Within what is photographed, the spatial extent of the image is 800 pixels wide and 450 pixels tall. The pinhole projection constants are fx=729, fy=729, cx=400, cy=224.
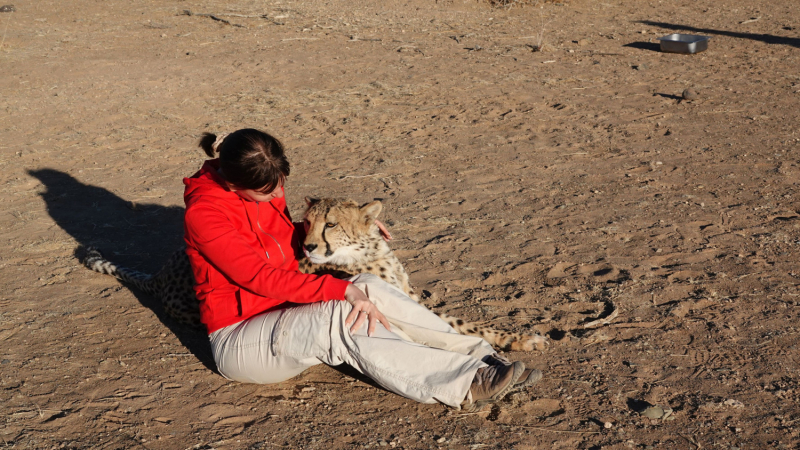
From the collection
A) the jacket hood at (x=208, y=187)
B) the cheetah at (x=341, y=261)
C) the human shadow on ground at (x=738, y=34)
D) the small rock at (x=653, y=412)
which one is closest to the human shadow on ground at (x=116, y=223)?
the cheetah at (x=341, y=261)

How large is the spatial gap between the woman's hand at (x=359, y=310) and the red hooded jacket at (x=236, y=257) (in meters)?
0.04

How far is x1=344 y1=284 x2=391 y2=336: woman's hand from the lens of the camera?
8.84 feet

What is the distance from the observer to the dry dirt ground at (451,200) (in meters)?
2.86

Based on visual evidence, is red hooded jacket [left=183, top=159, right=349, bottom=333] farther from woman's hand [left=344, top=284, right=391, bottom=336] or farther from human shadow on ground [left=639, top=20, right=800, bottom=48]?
human shadow on ground [left=639, top=20, right=800, bottom=48]

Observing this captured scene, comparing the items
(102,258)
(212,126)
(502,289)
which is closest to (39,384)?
(102,258)

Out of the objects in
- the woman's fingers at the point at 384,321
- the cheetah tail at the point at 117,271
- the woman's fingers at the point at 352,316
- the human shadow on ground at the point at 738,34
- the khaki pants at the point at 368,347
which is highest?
the human shadow on ground at the point at 738,34

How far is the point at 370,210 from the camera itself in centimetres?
351

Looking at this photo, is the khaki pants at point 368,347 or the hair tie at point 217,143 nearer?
the khaki pants at point 368,347

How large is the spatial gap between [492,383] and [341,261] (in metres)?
1.09

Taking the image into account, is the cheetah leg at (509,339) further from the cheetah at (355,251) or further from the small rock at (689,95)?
the small rock at (689,95)

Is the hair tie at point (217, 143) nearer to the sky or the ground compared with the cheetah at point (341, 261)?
nearer to the sky

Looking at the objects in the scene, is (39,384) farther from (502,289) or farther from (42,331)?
(502,289)

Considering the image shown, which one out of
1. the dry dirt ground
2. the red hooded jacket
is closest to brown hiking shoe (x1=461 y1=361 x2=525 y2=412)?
the dry dirt ground

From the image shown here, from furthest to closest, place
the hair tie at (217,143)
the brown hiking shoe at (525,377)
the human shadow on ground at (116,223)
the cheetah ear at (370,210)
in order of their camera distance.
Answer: the human shadow on ground at (116,223)
the cheetah ear at (370,210)
the hair tie at (217,143)
the brown hiking shoe at (525,377)
